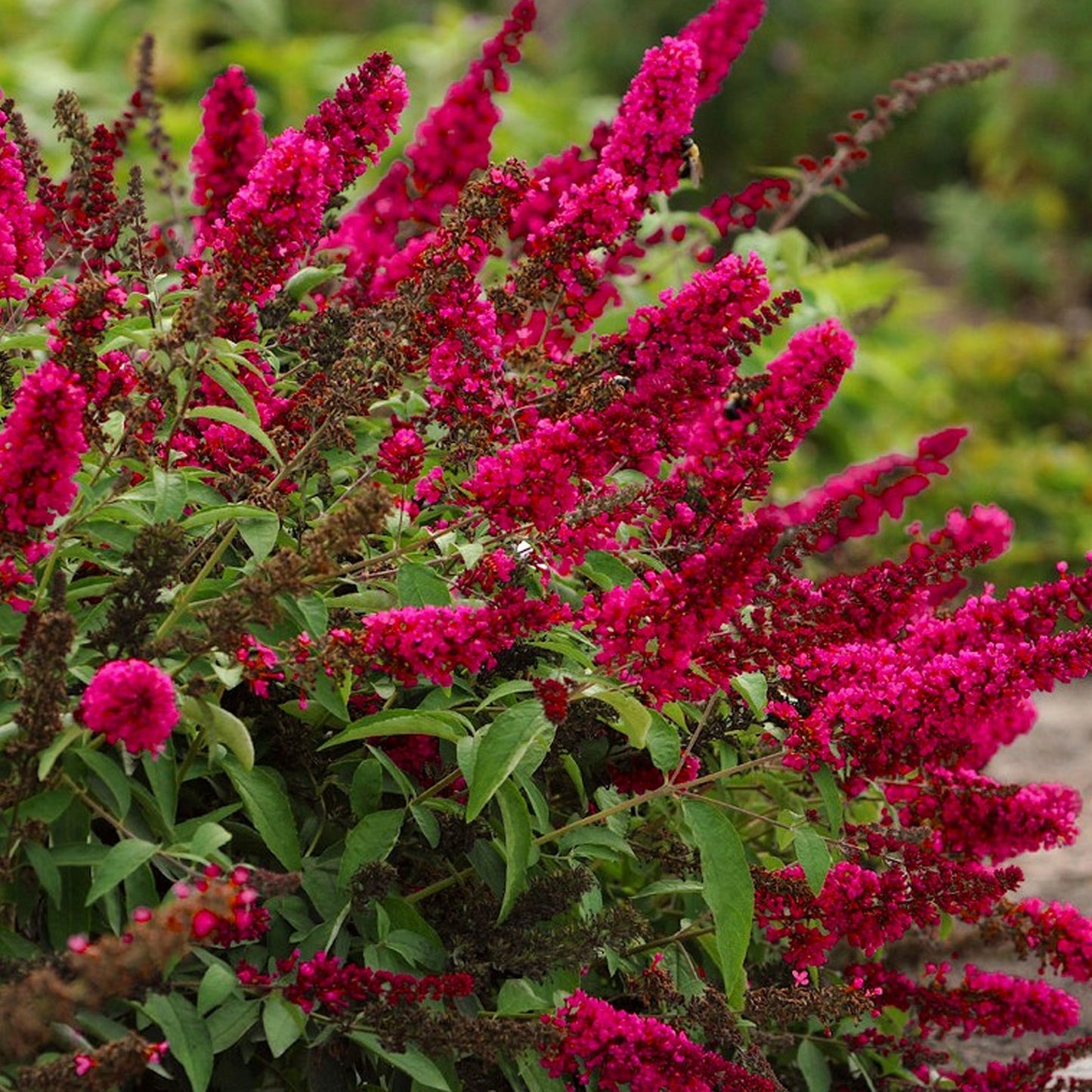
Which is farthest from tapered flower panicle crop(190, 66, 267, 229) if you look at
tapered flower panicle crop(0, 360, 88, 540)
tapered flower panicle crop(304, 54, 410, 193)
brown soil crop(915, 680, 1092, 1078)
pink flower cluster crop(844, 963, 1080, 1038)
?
brown soil crop(915, 680, 1092, 1078)

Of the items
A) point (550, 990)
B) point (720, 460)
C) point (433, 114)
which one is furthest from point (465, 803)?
point (433, 114)

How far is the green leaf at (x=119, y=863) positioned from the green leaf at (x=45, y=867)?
6 cm

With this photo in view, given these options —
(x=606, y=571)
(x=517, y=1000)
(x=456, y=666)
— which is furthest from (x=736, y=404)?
(x=517, y=1000)

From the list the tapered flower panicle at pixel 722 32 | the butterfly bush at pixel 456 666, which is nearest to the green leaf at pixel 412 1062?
the butterfly bush at pixel 456 666

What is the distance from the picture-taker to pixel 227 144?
330 centimetres

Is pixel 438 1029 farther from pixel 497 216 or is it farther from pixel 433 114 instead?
pixel 433 114

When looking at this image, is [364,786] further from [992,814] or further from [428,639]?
[992,814]

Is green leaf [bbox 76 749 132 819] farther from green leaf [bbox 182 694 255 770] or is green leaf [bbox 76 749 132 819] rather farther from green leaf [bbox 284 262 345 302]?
green leaf [bbox 284 262 345 302]

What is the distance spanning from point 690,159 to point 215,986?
2.00m

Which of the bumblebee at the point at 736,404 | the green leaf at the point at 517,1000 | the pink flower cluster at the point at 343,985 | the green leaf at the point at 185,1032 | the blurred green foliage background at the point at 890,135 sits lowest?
the green leaf at the point at 185,1032

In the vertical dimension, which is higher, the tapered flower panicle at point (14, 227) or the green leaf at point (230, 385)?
the tapered flower panicle at point (14, 227)

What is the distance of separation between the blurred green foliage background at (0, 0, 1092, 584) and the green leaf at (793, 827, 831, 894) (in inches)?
240

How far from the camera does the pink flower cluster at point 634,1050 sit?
248cm

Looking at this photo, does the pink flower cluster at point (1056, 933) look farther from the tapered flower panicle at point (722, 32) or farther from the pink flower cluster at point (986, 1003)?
the tapered flower panicle at point (722, 32)
